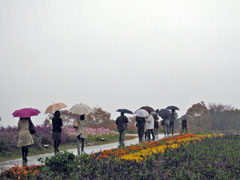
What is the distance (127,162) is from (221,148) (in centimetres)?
554

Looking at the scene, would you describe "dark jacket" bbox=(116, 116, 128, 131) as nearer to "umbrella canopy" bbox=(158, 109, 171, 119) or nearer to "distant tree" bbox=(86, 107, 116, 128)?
"umbrella canopy" bbox=(158, 109, 171, 119)

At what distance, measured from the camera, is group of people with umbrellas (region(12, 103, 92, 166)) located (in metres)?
13.4

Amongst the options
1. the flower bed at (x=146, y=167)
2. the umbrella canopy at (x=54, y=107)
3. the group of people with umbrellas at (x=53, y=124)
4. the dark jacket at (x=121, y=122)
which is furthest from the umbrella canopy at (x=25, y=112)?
the dark jacket at (x=121, y=122)

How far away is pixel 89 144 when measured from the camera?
21.7 m

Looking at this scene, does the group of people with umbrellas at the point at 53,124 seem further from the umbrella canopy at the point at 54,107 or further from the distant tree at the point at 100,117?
the distant tree at the point at 100,117

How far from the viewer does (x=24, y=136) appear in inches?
529

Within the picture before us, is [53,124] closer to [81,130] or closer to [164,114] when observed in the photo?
[81,130]

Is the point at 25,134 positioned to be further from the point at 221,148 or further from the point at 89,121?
the point at 89,121

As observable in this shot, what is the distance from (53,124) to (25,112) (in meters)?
2.26

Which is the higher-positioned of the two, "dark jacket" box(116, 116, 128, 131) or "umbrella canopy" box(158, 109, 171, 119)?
"umbrella canopy" box(158, 109, 171, 119)

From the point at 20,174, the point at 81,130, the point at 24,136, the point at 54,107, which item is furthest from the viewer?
the point at 81,130

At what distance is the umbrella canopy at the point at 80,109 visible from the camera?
1598 centimetres

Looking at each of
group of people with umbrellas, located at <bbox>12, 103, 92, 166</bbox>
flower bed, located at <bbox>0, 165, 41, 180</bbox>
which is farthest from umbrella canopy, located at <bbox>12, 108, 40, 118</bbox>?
flower bed, located at <bbox>0, 165, 41, 180</bbox>

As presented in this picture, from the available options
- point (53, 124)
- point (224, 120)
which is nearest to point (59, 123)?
point (53, 124)
